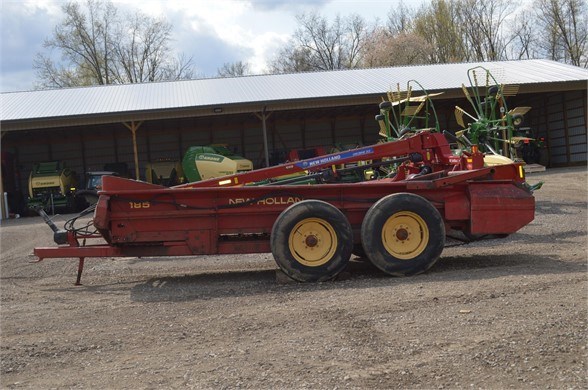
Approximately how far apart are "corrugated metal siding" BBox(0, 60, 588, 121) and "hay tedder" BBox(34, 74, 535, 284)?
48.4 ft

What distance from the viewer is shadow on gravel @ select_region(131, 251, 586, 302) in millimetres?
7222

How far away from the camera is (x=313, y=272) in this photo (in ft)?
24.7

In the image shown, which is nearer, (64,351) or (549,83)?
(64,351)

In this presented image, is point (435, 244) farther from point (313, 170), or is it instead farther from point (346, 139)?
point (346, 139)

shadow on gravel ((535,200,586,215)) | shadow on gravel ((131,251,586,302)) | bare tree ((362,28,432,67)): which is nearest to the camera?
shadow on gravel ((131,251,586,302))

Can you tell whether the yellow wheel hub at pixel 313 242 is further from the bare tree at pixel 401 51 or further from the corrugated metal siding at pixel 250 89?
the bare tree at pixel 401 51

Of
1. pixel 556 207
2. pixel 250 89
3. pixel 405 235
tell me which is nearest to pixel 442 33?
pixel 250 89

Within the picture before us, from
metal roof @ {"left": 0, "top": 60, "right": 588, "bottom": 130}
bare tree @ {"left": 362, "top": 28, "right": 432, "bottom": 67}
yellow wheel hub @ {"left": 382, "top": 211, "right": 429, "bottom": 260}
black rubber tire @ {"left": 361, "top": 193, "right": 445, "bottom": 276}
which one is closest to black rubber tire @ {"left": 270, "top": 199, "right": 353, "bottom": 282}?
black rubber tire @ {"left": 361, "top": 193, "right": 445, "bottom": 276}

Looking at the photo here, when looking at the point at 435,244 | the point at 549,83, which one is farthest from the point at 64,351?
the point at 549,83

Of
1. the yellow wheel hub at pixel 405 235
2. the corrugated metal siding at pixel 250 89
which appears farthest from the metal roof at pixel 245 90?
the yellow wheel hub at pixel 405 235

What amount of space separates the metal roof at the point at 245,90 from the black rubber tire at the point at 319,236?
15213mm

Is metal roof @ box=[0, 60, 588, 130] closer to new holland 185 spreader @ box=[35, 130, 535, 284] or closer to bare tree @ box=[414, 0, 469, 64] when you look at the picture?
new holland 185 spreader @ box=[35, 130, 535, 284]

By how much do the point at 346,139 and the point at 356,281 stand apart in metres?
23.9

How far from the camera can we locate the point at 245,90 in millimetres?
24828
